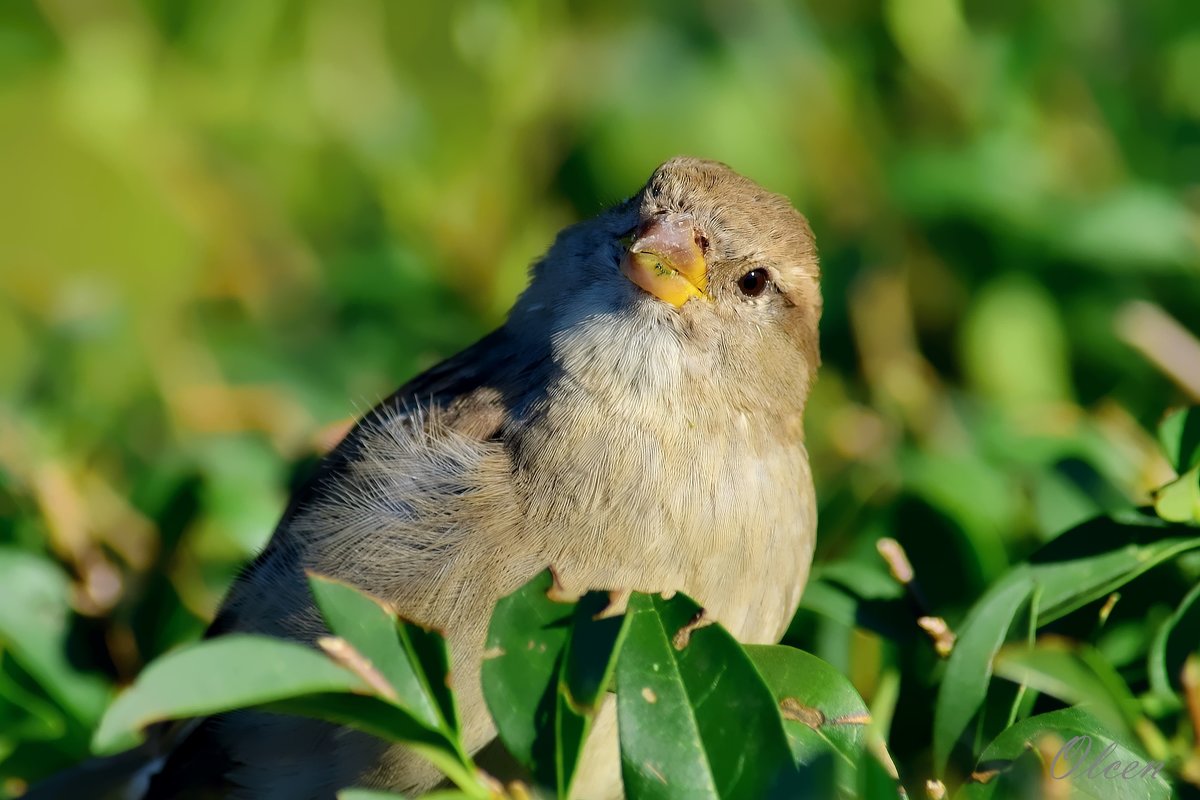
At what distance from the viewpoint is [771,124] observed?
12.3 feet

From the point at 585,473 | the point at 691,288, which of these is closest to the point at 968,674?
the point at 585,473

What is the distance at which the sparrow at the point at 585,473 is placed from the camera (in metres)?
2.27

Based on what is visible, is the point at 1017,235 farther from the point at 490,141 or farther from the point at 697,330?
the point at 490,141

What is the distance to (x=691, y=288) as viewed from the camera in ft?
8.35

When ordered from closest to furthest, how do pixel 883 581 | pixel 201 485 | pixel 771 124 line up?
pixel 883 581
pixel 201 485
pixel 771 124

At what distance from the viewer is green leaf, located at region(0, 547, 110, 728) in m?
2.43

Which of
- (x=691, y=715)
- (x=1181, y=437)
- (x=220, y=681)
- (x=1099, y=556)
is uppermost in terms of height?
(x=220, y=681)

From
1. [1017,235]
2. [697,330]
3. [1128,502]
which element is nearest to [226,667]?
[697,330]

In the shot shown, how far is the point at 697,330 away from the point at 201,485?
1023 mm

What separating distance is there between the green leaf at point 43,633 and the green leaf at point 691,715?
1.33 m

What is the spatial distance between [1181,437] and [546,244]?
2083 millimetres

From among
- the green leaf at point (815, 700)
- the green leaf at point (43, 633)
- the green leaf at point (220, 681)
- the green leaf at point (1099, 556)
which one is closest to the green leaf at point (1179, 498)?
the green leaf at point (1099, 556)

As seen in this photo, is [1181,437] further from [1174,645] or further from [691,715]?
[691,715]

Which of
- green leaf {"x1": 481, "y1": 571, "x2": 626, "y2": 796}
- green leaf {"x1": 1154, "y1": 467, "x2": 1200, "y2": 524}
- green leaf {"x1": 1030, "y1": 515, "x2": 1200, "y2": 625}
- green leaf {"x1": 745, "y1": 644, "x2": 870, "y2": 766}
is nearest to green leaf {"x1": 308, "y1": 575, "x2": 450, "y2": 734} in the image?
green leaf {"x1": 481, "y1": 571, "x2": 626, "y2": 796}
